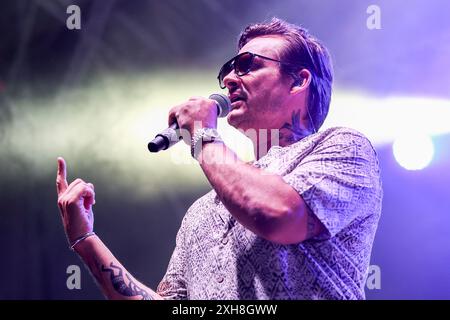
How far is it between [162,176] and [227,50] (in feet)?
2.58

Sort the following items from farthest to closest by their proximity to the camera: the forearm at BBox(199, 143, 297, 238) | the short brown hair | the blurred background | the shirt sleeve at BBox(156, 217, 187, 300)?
1. the blurred background
2. the short brown hair
3. the shirt sleeve at BBox(156, 217, 187, 300)
4. the forearm at BBox(199, 143, 297, 238)

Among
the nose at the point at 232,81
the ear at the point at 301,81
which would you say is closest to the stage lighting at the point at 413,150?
the ear at the point at 301,81

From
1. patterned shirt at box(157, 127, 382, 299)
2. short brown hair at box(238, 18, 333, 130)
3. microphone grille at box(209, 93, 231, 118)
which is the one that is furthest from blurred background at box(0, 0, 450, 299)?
patterned shirt at box(157, 127, 382, 299)

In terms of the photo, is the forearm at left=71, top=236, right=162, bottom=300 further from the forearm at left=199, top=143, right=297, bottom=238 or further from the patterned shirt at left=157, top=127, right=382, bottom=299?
the forearm at left=199, top=143, right=297, bottom=238

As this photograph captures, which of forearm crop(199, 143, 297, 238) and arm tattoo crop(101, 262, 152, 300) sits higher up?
forearm crop(199, 143, 297, 238)

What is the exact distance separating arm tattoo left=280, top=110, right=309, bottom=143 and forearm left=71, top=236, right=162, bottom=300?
0.67m

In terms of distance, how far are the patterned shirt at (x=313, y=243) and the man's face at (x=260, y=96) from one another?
0.26m

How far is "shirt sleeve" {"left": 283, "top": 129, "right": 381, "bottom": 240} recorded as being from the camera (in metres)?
1.23

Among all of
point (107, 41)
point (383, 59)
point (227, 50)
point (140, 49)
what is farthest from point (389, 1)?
point (107, 41)

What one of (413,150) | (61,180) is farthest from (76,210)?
(413,150)

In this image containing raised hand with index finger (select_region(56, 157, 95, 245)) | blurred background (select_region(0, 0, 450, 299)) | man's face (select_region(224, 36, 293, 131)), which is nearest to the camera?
raised hand with index finger (select_region(56, 157, 95, 245))

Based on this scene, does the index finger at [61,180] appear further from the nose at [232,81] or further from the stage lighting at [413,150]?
the stage lighting at [413,150]

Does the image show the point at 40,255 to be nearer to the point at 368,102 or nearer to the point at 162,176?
the point at 162,176
